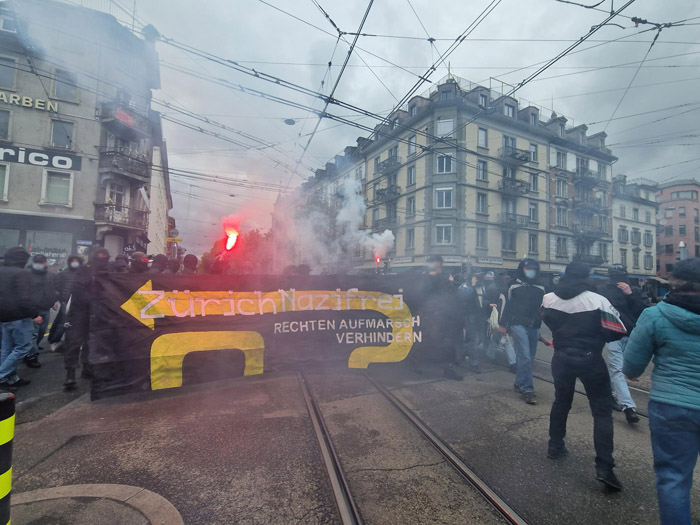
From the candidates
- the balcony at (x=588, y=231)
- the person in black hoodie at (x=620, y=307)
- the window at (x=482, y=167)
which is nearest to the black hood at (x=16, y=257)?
the person in black hoodie at (x=620, y=307)

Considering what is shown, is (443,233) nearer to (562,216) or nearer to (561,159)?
(562,216)

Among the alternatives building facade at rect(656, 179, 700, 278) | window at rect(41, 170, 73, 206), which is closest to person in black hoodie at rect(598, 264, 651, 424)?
window at rect(41, 170, 73, 206)

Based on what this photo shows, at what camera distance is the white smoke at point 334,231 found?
86.1ft

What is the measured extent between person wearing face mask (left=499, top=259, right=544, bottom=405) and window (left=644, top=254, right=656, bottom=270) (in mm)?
43218

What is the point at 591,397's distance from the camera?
2805 millimetres

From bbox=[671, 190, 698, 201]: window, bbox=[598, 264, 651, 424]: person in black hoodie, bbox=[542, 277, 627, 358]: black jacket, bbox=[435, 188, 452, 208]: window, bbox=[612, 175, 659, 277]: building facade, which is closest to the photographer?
bbox=[542, 277, 627, 358]: black jacket

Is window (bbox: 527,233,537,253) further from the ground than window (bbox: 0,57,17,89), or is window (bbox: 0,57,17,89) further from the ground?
window (bbox: 0,57,17,89)

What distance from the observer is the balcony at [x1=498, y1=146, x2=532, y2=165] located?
24516mm

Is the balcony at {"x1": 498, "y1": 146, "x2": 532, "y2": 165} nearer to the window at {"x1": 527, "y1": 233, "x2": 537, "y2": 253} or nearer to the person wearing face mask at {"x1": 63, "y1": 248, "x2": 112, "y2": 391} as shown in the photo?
the window at {"x1": 527, "y1": 233, "x2": 537, "y2": 253}

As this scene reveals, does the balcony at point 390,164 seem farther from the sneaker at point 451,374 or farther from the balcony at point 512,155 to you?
the sneaker at point 451,374

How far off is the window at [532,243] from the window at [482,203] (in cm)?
531

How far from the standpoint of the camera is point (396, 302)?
556 cm

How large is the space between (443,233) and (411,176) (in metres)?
5.59

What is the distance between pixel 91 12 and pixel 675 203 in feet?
238
